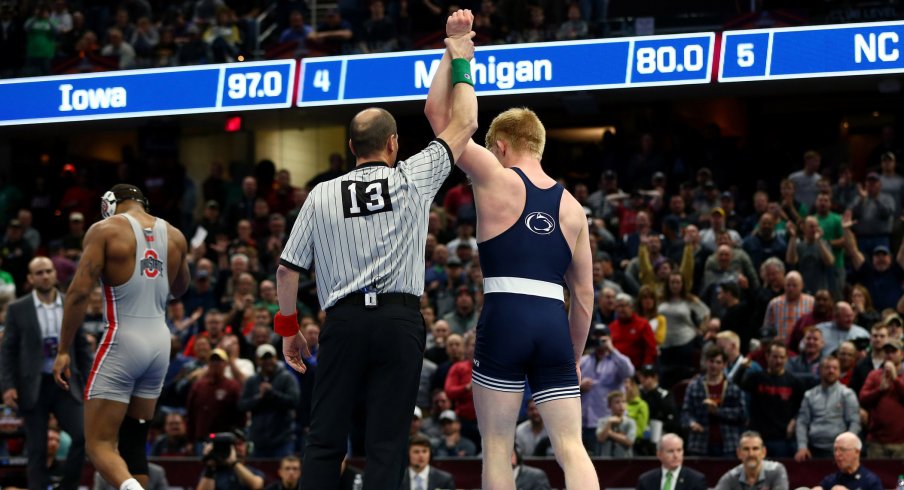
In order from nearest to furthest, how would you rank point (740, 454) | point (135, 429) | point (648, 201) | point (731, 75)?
point (135, 429) < point (740, 454) < point (731, 75) < point (648, 201)

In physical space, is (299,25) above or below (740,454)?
above

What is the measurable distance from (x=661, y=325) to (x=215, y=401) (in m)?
4.88

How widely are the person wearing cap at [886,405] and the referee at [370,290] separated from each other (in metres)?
7.59

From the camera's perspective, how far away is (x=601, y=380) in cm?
1337

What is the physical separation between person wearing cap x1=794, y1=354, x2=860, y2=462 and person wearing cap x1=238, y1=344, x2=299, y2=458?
4937 millimetres

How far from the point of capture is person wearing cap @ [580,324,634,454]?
43.6 ft

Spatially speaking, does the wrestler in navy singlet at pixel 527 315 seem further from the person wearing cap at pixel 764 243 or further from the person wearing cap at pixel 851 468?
the person wearing cap at pixel 764 243

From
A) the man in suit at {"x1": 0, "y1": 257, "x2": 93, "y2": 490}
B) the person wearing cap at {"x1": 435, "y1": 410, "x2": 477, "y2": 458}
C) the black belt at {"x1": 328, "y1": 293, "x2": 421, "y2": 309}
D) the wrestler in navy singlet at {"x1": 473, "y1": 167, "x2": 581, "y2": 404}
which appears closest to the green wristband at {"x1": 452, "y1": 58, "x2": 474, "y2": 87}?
the wrestler in navy singlet at {"x1": 473, "y1": 167, "x2": 581, "y2": 404}

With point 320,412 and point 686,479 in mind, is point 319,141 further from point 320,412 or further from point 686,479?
point 320,412

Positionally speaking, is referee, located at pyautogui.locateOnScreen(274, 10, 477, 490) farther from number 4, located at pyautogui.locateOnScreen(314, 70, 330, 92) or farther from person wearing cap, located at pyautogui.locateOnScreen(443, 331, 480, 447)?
number 4, located at pyautogui.locateOnScreen(314, 70, 330, 92)

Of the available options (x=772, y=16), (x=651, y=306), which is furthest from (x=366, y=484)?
(x=772, y=16)

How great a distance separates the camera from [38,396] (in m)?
9.28

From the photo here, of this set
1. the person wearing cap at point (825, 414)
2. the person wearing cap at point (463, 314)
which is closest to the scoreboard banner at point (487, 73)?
the person wearing cap at point (463, 314)

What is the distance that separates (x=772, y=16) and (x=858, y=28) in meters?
1.38
